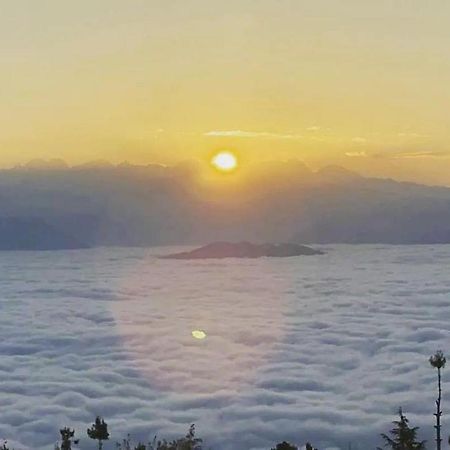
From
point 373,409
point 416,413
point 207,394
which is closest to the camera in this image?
point 416,413

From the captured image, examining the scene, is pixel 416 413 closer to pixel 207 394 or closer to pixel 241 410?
pixel 241 410

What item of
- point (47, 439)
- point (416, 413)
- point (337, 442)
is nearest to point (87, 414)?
point (47, 439)

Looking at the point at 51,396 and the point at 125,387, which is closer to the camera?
the point at 51,396

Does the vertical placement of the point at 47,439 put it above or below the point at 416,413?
below

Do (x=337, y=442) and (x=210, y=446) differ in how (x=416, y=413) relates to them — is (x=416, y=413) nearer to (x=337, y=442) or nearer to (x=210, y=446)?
(x=337, y=442)

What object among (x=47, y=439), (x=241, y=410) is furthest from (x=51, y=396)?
(x=241, y=410)

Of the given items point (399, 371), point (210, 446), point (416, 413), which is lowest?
point (210, 446)

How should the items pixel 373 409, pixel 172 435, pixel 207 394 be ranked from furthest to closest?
pixel 207 394
pixel 373 409
pixel 172 435

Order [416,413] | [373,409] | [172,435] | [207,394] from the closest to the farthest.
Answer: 1. [172,435]
2. [416,413]
3. [373,409]
4. [207,394]

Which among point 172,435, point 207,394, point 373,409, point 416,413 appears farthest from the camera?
point 207,394
